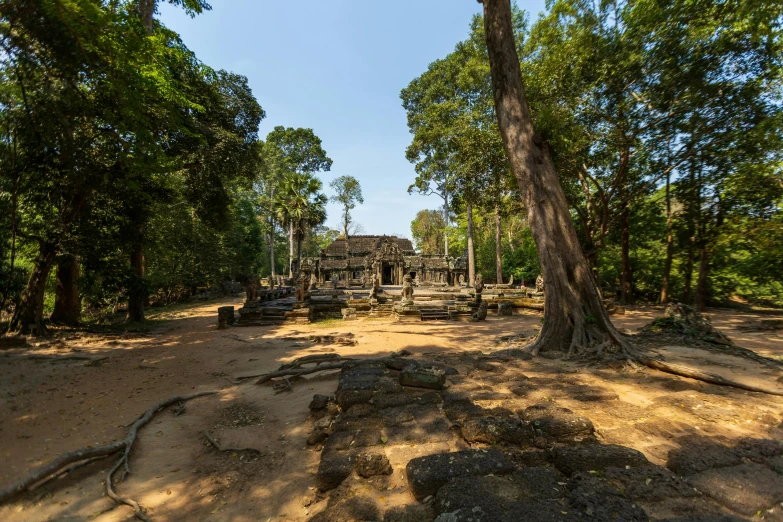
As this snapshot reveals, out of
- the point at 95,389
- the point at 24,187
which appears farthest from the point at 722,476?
the point at 24,187

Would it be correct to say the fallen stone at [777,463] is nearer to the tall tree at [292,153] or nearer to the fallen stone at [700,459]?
the fallen stone at [700,459]

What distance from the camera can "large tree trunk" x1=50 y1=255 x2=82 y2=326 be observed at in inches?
444

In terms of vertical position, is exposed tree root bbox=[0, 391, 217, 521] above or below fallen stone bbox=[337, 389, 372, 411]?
below

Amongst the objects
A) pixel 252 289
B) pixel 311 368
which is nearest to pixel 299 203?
pixel 252 289

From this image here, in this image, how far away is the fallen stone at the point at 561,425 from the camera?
9.70ft

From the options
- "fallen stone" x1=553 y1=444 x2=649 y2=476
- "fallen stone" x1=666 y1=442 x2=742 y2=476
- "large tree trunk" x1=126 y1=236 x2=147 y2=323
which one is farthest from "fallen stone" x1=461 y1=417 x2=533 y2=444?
"large tree trunk" x1=126 y1=236 x2=147 y2=323

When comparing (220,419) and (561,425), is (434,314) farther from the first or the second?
(561,425)

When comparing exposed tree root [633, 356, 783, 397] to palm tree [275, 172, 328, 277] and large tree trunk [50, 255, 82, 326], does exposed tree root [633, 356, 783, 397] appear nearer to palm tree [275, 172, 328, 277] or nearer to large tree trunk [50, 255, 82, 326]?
large tree trunk [50, 255, 82, 326]

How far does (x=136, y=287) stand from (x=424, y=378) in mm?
12270

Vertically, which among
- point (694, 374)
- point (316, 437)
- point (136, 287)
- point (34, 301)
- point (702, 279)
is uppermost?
point (702, 279)

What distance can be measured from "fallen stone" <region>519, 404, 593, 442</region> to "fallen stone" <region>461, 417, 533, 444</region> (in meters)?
0.13

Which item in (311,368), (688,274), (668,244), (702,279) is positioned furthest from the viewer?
(668,244)

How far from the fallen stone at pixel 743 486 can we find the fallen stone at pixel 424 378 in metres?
2.60

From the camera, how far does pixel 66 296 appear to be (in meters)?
11.5
